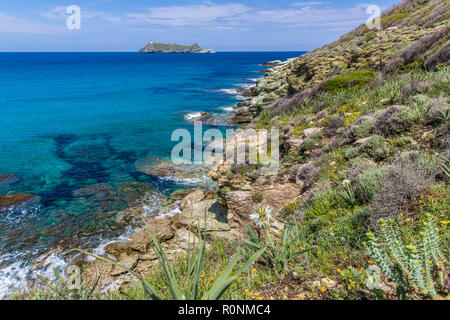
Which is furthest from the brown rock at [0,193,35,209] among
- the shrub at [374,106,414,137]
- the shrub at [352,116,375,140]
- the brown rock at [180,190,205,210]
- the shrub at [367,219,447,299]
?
the shrub at [374,106,414,137]

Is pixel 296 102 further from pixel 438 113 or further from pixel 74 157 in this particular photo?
pixel 74 157

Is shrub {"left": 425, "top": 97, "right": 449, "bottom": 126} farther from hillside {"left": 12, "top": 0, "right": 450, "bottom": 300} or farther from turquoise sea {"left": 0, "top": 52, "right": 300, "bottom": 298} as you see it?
turquoise sea {"left": 0, "top": 52, "right": 300, "bottom": 298}

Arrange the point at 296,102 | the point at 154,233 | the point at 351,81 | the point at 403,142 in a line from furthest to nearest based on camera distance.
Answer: the point at 296,102 < the point at 351,81 < the point at 154,233 < the point at 403,142

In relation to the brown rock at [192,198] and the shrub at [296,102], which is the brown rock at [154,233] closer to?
the brown rock at [192,198]

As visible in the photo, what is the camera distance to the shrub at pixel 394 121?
6699mm

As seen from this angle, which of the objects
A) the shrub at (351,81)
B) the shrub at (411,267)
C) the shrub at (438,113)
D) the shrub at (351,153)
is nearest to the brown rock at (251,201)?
the shrub at (351,153)

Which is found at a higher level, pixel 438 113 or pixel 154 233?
pixel 438 113

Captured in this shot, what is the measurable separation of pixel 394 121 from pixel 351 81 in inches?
296

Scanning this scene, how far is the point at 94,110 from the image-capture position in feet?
113

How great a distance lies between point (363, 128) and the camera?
7.77m

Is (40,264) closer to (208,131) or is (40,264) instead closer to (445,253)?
(445,253)

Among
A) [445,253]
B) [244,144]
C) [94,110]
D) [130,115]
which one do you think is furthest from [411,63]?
[94,110]

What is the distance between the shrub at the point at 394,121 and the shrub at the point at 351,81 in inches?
254

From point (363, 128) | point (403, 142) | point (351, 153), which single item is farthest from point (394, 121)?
point (351, 153)
